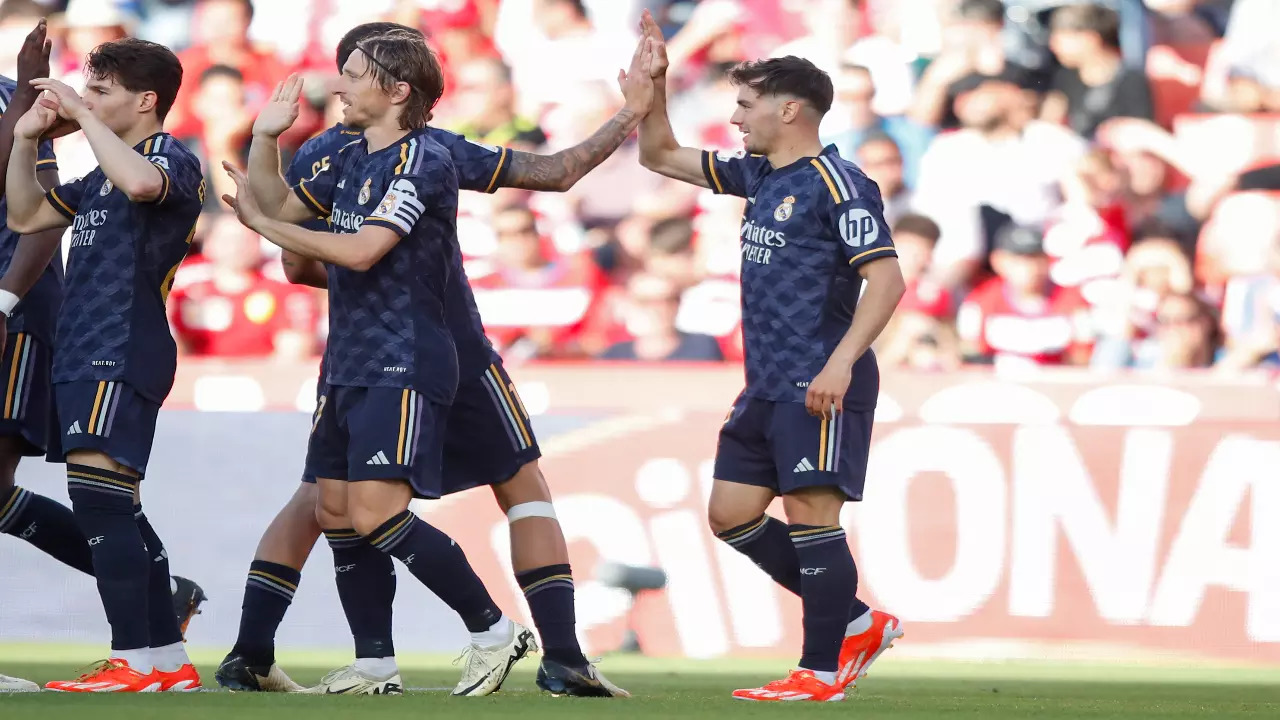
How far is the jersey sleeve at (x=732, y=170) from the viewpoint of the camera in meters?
5.32

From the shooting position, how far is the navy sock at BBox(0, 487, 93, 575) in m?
5.24

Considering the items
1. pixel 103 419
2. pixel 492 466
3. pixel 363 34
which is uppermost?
pixel 363 34

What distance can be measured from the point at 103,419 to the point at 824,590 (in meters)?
2.09

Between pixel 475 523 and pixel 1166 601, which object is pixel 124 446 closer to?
pixel 475 523

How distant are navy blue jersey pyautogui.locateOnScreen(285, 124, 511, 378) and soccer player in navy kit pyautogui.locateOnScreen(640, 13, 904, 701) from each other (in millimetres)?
722

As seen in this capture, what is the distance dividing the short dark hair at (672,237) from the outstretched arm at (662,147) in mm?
3545

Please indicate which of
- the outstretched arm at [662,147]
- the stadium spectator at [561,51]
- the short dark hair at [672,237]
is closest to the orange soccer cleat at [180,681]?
the outstretched arm at [662,147]

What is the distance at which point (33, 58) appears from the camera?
16.4ft

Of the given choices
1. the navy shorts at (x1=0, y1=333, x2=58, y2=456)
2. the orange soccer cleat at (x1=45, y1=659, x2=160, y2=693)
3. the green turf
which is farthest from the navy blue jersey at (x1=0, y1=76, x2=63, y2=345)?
the green turf

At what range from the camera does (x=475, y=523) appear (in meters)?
7.47

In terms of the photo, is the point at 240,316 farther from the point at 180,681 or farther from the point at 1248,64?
the point at 1248,64

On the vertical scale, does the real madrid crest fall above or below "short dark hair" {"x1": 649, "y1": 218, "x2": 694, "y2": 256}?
below

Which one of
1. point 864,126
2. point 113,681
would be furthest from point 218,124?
point 113,681

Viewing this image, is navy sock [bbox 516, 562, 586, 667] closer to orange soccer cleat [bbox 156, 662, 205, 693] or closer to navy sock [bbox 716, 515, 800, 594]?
navy sock [bbox 716, 515, 800, 594]
